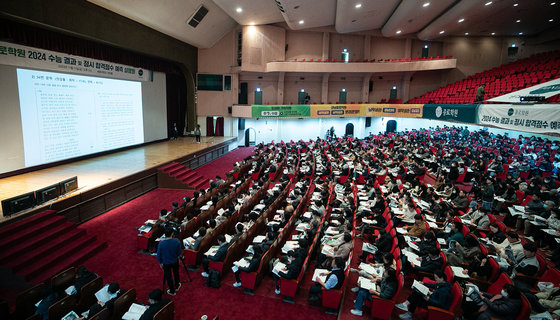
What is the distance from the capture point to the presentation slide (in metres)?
9.97

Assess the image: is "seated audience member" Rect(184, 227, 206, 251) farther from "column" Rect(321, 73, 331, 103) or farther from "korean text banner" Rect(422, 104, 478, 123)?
"column" Rect(321, 73, 331, 103)

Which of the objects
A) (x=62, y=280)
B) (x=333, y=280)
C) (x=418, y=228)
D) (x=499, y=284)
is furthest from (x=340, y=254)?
(x=62, y=280)

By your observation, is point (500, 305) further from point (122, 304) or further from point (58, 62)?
point (58, 62)

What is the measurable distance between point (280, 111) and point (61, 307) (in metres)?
18.9

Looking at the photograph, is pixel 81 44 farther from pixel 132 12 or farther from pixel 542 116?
pixel 542 116

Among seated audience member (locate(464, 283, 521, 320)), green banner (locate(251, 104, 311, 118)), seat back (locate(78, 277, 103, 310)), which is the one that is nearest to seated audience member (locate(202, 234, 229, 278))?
seat back (locate(78, 277, 103, 310))

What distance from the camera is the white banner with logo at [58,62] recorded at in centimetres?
905

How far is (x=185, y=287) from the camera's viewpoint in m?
6.02

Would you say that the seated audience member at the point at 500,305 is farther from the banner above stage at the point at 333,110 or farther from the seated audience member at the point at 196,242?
the banner above stage at the point at 333,110

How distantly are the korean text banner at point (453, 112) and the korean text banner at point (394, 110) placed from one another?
676mm

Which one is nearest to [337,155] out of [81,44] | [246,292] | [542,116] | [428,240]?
[542,116]

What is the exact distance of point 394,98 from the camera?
26469 mm

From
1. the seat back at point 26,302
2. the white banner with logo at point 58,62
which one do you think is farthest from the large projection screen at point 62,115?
the seat back at point 26,302

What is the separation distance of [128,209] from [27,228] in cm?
320
